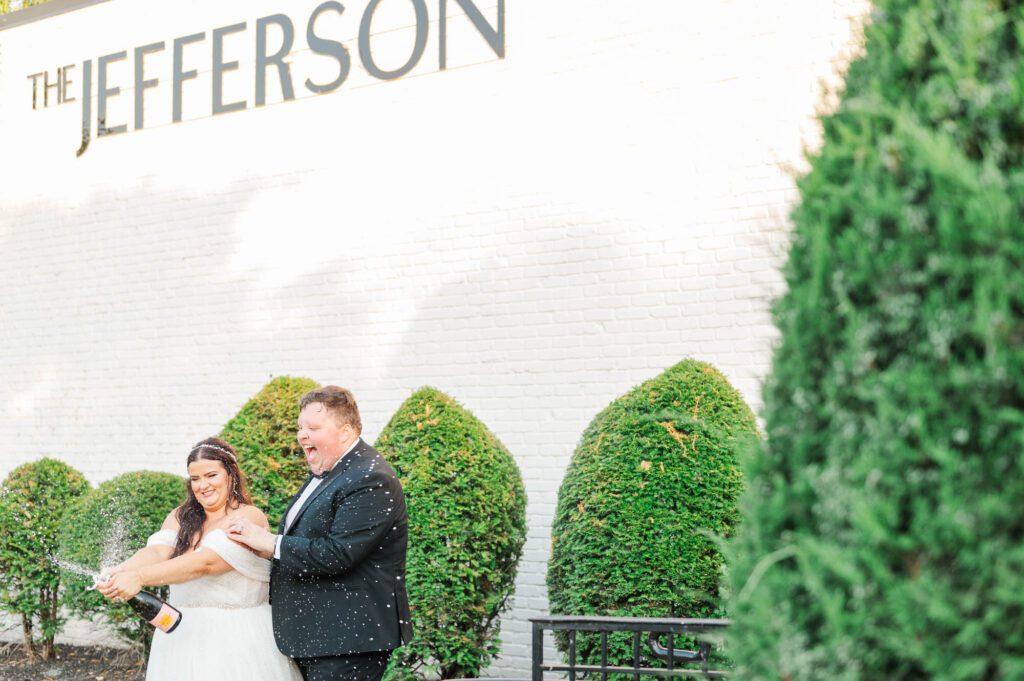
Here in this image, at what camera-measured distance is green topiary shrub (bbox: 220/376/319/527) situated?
21.5 ft

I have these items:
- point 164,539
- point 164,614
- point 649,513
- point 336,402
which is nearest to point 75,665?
point 164,539

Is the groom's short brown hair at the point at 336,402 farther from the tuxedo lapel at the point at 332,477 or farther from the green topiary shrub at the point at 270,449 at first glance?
the green topiary shrub at the point at 270,449

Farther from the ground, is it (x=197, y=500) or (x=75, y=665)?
(x=197, y=500)

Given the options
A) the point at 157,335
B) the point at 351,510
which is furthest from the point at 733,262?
the point at 157,335

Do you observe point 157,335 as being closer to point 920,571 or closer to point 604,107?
point 604,107

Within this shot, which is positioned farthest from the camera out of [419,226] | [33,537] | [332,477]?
[33,537]

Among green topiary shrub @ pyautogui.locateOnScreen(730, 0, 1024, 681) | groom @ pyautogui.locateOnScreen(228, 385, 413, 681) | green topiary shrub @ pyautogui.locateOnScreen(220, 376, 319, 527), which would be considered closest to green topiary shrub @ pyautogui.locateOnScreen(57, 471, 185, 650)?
green topiary shrub @ pyautogui.locateOnScreen(220, 376, 319, 527)

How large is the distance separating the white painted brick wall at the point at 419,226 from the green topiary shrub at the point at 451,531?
1042 mm

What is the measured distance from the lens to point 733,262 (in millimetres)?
6730

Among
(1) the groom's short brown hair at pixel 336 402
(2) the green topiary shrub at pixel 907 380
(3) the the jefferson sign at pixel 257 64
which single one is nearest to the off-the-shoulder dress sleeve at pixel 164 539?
(1) the groom's short brown hair at pixel 336 402

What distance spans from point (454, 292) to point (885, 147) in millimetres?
6092

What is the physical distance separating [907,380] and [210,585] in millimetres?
3386

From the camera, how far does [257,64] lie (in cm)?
877

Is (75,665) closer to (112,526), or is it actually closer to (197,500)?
(112,526)
